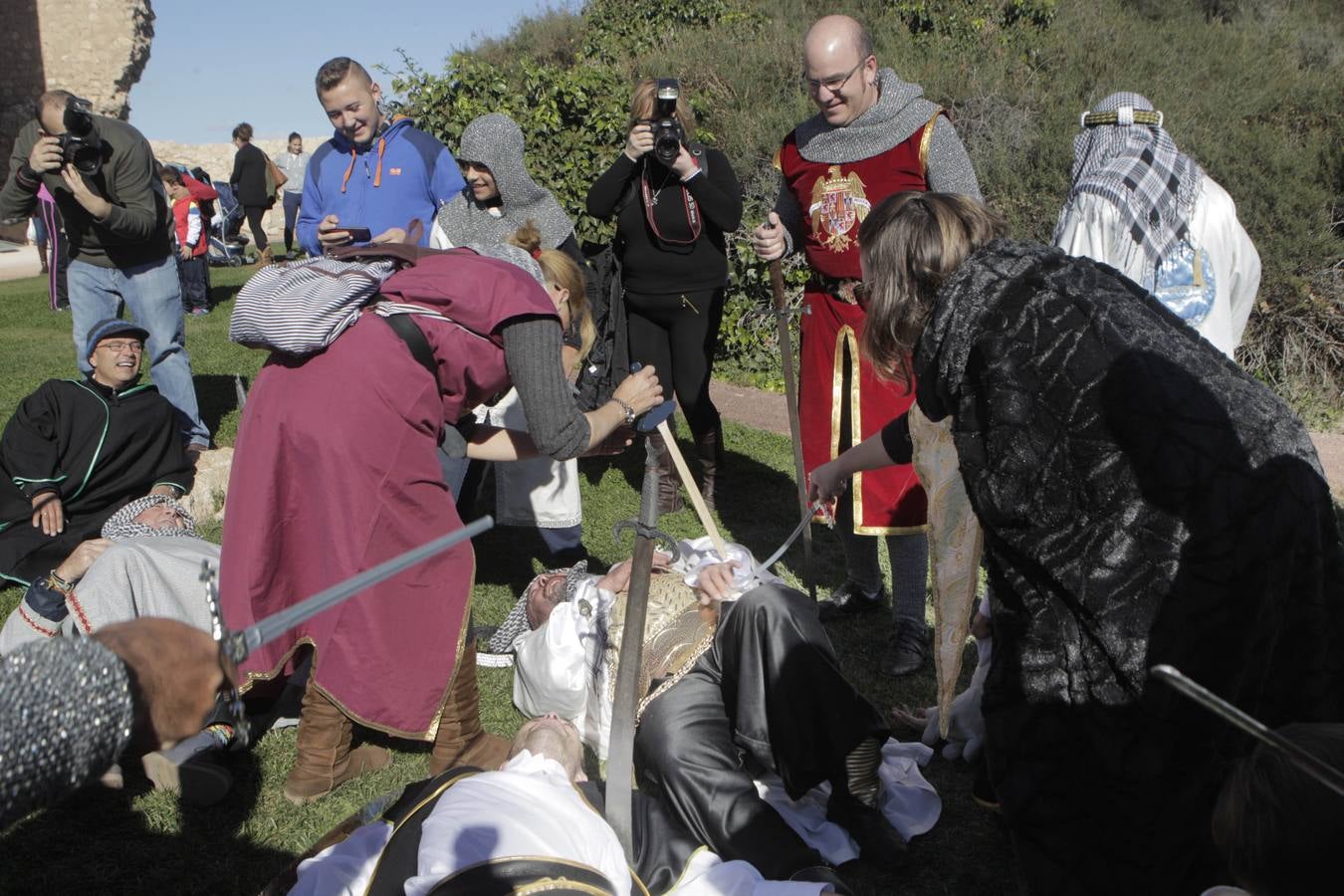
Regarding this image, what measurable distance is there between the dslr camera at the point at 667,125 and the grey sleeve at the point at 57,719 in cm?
400

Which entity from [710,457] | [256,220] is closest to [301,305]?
[710,457]

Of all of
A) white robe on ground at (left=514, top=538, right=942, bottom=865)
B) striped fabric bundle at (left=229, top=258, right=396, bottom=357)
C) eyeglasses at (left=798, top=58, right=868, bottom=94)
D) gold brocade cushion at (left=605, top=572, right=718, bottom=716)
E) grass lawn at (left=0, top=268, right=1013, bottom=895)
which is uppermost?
eyeglasses at (left=798, top=58, right=868, bottom=94)

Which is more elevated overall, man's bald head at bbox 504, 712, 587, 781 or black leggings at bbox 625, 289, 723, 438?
black leggings at bbox 625, 289, 723, 438

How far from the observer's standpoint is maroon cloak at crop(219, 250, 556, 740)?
2.73 m

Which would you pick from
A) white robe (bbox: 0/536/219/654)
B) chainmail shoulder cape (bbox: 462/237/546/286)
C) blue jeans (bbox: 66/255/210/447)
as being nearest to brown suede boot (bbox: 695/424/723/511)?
chainmail shoulder cape (bbox: 462/237/546/286)

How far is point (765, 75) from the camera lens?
10.2 m

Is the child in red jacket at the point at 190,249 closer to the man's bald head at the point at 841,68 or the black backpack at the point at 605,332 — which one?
the black backpack at the point at 605,332

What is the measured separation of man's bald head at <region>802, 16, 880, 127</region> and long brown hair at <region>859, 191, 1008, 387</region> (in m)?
1.53

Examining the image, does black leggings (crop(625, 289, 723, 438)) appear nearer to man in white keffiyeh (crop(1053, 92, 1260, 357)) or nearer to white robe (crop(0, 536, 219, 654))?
man in white keffiyeh (crop(1053, 92, 1260, 357))

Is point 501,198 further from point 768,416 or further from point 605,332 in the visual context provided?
point 768,416

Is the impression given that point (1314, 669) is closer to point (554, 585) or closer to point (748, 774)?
point (748, 774)

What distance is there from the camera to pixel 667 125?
481 cm

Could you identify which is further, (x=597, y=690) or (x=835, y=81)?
(x=835, y=81)

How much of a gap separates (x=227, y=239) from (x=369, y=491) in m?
14.4
